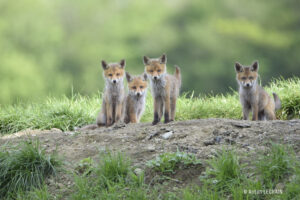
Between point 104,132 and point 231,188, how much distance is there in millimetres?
2199

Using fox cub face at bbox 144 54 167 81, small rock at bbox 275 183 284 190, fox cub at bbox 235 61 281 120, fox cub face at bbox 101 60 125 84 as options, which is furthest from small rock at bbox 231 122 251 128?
fox cub face at bbox 101 60 125 84

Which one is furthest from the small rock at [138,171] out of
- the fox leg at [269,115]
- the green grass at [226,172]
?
the fox leg at [269,115]

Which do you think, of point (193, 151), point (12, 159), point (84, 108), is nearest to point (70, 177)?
point (12, 159)

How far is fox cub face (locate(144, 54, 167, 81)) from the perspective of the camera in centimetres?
571

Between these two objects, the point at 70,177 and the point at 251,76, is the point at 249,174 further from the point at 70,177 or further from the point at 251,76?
the point at 251,76

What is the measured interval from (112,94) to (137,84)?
1.33 ft

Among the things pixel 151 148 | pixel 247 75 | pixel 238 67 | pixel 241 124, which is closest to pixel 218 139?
pixel 241 124

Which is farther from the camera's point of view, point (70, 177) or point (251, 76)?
point (251, 76)

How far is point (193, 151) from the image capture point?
13.0 ft

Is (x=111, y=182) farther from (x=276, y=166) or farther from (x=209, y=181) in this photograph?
(x=276, y=166)

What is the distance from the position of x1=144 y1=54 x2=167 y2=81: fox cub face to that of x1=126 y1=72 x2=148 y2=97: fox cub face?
441mm

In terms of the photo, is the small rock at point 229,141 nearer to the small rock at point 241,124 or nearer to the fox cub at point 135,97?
the small rock at point 241,124

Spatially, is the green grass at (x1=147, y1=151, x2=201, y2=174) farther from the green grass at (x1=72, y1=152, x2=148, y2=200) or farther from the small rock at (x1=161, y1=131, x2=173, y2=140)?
the small rock at (x1=161, y1=131, x2=173, y2=140)

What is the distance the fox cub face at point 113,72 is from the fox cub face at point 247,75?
1.71 metres
